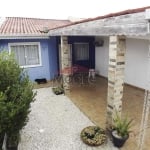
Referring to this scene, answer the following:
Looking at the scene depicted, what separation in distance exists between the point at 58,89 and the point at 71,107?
2.18 m

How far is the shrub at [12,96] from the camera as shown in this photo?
156 inches

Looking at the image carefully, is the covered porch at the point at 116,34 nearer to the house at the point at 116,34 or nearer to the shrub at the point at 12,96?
the house at the point at 116,34

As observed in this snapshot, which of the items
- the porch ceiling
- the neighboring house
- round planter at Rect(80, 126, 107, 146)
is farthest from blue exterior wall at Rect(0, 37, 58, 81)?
round planter at Rect(80, 126, 107, 146)

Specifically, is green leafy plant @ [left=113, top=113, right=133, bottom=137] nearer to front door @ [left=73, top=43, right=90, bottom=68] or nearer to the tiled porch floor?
the tiled porch floor

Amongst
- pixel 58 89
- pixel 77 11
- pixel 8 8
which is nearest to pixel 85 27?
pixel 58 89

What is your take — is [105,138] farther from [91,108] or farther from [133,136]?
[91,108]

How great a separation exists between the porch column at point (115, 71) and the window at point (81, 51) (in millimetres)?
9146

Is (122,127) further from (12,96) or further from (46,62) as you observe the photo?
(46,62)

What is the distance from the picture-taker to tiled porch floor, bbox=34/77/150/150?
5789mm

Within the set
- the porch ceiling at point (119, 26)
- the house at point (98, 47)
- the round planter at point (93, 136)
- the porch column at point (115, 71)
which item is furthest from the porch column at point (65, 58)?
the porch column at point (115, 71)

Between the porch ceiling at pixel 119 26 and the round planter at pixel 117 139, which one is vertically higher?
the porch ceiling at pixel 119 26

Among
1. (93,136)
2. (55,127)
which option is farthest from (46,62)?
(93,136)

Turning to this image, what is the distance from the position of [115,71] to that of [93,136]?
2242mm

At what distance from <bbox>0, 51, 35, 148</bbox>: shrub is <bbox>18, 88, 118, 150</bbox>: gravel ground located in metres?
1.24
